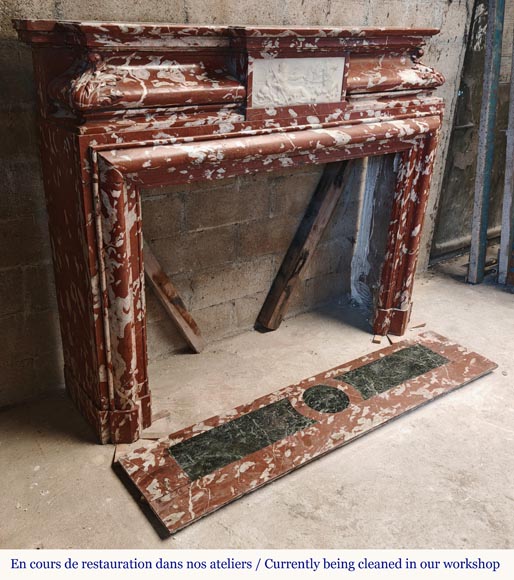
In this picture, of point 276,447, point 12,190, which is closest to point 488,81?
point 276,447

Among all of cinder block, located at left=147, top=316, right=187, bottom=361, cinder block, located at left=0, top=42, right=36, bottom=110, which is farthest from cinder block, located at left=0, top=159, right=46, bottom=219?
cinder block, located at left=147, top=316, right=187, bottom=361

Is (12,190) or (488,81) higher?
(488,81)

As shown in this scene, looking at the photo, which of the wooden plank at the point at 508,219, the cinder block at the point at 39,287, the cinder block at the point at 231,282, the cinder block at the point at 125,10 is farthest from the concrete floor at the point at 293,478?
the cinder block at the point at 125,10

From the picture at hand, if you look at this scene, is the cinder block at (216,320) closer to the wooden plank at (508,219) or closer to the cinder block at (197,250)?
the cinder block at (197,250)

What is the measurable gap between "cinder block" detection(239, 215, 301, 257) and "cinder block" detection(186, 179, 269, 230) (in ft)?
0.17

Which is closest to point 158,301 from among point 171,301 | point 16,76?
point 171,301

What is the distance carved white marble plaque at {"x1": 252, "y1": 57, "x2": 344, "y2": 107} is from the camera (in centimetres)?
189

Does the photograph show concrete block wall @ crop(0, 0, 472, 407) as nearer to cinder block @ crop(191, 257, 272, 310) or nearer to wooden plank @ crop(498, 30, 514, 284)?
cinder block @ crop(191, 257, 272, 310)

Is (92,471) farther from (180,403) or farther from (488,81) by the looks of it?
(488,81)

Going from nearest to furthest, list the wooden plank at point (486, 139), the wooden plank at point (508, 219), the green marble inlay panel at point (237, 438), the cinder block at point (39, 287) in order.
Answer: the green marble inlay panel at point (237, 438) → the cinder block at point (39, 287) → the wooden plank at point (486, 139) → the wooden plank at point (508, 219)

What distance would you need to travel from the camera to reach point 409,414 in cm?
232

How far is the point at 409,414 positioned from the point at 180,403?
0.94 meters

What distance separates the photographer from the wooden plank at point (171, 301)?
7.62ft

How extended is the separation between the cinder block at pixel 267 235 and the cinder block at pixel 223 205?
0.05m
